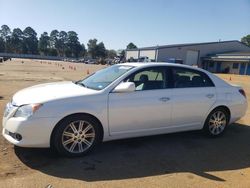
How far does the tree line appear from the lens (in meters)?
148

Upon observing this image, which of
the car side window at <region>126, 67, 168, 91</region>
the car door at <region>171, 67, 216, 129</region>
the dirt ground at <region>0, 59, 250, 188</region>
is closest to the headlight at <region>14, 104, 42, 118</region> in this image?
the dirt ground at <region>0, 59, 250, 188</region>

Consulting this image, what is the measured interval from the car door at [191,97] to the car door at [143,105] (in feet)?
0.63

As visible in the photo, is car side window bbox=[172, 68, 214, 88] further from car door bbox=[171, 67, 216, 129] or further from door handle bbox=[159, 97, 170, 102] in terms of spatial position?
door handle bbox=[159, 97, 170, 102]

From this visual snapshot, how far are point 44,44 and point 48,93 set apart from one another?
156179 mm

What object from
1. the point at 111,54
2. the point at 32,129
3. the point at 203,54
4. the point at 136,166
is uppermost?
the point at 203,54

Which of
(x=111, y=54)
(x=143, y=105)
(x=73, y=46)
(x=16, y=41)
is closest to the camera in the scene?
(x=143, y=105)

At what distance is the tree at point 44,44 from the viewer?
500 feet

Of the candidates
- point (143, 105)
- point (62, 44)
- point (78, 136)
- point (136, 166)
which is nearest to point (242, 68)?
point (143, 105)

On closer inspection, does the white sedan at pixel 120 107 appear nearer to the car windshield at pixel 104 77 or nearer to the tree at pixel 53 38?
the car windshield at pixel 104 77

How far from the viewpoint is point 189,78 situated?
20.4 ft

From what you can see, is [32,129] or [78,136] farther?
[78,136]

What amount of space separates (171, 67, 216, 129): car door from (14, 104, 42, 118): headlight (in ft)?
8.30

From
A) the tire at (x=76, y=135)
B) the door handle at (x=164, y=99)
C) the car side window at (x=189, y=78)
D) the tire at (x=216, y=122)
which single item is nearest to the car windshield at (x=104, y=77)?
the tire at (x=76, y=135)

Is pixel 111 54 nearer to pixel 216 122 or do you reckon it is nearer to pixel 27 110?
pixel 216 122
